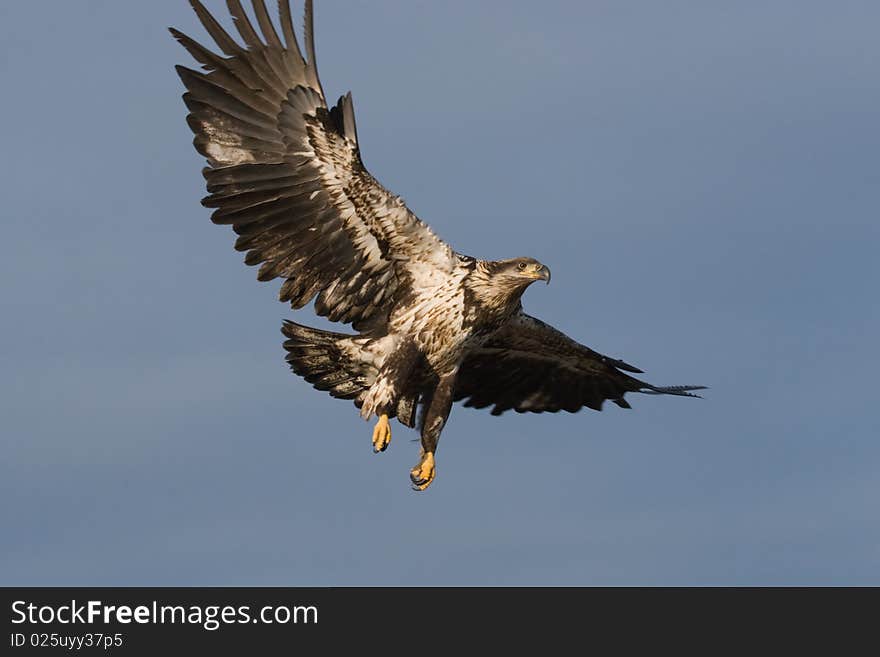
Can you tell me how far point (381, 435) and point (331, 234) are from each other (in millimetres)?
2100

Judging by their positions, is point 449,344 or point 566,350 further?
point 566,350

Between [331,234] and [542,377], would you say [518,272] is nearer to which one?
[331,234]

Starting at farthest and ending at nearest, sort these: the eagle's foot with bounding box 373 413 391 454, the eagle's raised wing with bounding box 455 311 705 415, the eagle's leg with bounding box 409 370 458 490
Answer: the eagle's raised wing with bounding box 455 311 705 415, the eagle's leg with bounding box 409 370 458 490, the eagle's foot with bounding box 373 413 391 454

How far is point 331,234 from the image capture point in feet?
70.1

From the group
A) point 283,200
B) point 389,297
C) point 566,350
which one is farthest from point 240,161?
point 566,350

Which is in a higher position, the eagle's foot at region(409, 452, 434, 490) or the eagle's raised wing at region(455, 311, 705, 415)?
the eagle's raised wing at region(455, 311, 705, 415)

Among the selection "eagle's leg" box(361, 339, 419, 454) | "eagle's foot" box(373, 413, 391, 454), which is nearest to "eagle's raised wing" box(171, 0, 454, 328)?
"eagle's leg" box(361, 339, 419, 454)

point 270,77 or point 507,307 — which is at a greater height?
point 270,77

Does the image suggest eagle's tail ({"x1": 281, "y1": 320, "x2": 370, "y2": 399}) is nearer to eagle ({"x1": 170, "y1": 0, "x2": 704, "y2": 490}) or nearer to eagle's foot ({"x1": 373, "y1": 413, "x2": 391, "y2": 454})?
eagle ({"x1": 170, "y1": 0, "x2": 704, "y2": 490})

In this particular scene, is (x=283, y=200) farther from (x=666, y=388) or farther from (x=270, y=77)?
(x=666, y=388)

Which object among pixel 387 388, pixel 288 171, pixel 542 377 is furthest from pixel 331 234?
pixel 542 377

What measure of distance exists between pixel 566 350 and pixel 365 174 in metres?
3.87

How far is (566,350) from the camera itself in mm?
23859

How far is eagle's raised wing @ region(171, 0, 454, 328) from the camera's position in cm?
2116
